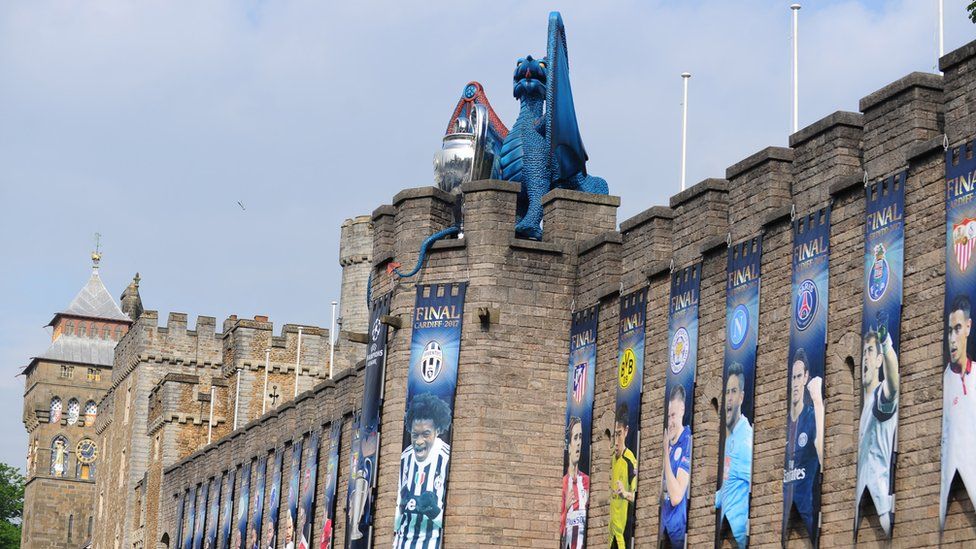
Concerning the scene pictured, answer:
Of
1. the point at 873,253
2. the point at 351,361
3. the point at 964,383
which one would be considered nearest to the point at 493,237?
the point at 873,253

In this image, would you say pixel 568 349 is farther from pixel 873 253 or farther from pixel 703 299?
pixel 873 253

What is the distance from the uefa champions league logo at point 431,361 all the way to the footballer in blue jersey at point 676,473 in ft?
15.9

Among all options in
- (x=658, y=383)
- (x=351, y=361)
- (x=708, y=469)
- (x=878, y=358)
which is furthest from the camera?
(x=351, y=361)

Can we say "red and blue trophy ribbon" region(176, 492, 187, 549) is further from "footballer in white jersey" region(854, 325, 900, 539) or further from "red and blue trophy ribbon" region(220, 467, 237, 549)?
"footballer in white jersey" region(854, 325, 900, 539)

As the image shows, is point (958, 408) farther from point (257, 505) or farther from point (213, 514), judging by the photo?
point (213, 514)

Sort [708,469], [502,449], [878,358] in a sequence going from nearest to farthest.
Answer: [878,358], [708,469], [502,449]

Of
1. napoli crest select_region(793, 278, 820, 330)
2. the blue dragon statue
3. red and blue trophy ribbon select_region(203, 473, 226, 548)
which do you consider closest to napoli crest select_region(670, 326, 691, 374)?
napoli crest select_region(793, 278, 820, 330)

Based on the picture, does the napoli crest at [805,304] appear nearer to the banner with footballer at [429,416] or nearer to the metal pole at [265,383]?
the banner with footballer at [429,416]

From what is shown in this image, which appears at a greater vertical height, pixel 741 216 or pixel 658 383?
pixel 741 216

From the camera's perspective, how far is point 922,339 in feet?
72.7

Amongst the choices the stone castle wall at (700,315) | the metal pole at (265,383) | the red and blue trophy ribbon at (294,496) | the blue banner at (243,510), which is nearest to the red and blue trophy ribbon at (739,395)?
the stone castle wall at (700,315)

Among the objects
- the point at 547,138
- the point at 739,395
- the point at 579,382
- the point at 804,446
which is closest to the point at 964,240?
the point at 804,446

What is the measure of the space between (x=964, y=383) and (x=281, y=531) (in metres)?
24.9

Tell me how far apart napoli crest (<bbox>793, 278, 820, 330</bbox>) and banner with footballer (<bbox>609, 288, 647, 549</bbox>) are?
4.78 metres
